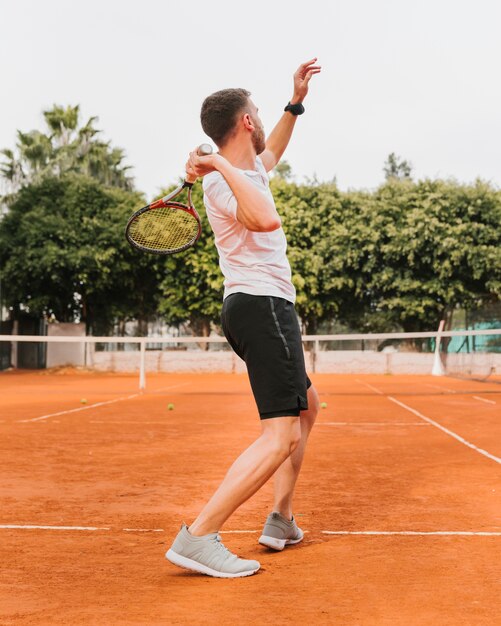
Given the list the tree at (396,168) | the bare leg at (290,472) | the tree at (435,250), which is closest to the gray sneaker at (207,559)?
the bare leg at (290,472)

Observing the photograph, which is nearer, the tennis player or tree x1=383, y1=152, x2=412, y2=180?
the tennis player

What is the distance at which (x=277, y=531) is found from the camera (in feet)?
13.3

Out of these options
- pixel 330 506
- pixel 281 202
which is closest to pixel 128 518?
pixel 330 506

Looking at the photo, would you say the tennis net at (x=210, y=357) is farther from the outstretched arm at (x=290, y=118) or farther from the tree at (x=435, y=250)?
the outstretched arm at (x=290, y=118)

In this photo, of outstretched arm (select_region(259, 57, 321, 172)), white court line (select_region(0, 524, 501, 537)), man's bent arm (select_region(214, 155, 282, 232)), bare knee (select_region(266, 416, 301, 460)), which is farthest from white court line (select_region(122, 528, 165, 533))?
outstretched arm (select_region(259, 57, 321, 172))

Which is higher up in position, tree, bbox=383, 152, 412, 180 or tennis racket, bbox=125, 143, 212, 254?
tree, bbox=383, 152, 412, 180

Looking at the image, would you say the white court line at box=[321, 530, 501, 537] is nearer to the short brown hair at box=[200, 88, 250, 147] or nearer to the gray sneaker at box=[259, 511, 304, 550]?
the gray sneaker at box=[259, 511, 304, 550]

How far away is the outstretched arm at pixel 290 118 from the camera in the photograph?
4.57m

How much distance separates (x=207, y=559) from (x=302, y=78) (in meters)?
2.61

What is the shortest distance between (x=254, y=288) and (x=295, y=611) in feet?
4.45

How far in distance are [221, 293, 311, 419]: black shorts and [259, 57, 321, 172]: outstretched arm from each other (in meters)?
1.20

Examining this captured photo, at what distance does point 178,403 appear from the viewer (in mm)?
15531

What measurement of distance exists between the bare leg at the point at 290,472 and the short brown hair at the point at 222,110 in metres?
1.31

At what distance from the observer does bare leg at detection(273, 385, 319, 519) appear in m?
4.08
